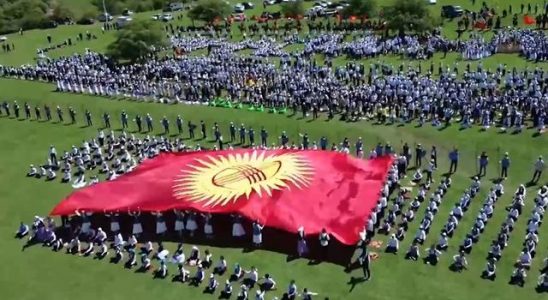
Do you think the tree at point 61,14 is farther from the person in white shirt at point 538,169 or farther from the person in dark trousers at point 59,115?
the person in white shirt at point 538,169

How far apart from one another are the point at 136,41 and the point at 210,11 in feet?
59.6

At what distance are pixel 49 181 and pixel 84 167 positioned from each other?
2634 millimetres

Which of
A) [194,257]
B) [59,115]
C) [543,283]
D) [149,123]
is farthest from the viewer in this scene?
[59,115]

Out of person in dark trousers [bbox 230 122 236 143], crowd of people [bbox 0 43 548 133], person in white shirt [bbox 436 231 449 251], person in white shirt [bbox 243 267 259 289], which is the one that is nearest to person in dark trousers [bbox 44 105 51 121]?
crowd of people [bbox 0 43 548 133]

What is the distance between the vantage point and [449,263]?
34469 millimetres

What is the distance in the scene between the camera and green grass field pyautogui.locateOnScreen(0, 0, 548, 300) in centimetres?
3319

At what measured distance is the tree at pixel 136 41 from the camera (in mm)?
78062

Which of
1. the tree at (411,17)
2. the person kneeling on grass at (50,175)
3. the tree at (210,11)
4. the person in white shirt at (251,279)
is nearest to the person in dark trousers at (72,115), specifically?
the person kneeling on grass at (50,175)

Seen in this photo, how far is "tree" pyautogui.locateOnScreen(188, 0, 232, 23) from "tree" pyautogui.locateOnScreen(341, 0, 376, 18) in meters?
17.3

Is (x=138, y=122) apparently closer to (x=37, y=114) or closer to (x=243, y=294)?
(x=37, y=114)

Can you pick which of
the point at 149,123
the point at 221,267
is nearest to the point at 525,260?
the point at 221,267

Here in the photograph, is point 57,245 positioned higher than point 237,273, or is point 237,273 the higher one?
point 57,245

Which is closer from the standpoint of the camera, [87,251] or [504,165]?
[87,251]

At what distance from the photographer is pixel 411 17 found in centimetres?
7800
